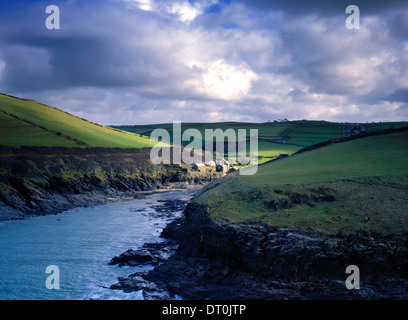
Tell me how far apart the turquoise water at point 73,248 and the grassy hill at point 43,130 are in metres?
25.5

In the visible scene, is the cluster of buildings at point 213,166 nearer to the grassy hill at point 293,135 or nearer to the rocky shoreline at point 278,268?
the grassy hill at point 293,135

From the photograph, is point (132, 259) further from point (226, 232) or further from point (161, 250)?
point (226, 232)

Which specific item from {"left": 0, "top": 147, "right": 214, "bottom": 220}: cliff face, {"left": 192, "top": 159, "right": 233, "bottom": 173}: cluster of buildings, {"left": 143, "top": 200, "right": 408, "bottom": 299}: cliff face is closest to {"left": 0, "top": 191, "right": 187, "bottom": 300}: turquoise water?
{"left": 143, "top": 200, "right": 408, "bottom": 299}: cliff face

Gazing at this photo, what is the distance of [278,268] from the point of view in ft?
65.6

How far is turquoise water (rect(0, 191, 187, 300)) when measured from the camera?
21.9 m

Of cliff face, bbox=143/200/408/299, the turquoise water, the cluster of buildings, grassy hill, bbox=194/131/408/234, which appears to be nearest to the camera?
cliff face, bbox=143/200/408/299

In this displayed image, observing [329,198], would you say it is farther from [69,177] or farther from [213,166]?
[213,166]

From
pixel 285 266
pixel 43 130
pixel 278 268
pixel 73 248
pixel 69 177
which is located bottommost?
pixel 73 248

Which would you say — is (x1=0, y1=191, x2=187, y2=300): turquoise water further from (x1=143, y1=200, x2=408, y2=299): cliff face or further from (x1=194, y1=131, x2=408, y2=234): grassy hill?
(x1=194, y1=131, x2=408, y2=234): grassy hill

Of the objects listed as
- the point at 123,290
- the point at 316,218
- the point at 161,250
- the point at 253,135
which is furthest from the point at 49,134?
the point at 253,135

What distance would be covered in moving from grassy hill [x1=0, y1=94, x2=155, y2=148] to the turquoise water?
2551 centimetres

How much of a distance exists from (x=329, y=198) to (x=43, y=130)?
68288 millimetres

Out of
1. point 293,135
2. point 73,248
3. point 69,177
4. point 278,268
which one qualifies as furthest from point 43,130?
point 293,135
